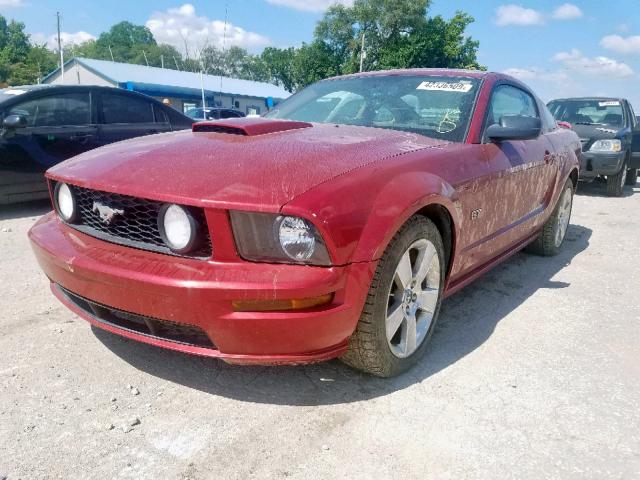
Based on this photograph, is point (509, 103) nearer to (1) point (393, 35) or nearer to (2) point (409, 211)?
(2) point (409, 211)

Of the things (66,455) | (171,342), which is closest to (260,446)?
(171,342)

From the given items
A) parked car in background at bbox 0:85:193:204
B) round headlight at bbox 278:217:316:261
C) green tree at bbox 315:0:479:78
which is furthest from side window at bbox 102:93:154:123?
green tree at bbox 315:0:479:78

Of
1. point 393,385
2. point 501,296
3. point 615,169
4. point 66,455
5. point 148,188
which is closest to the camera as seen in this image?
point 66,455

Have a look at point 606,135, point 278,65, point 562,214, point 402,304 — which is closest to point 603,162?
point 606,135

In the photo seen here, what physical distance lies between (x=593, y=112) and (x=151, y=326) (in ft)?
30.2

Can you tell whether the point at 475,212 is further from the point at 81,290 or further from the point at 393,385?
the point at 81,290

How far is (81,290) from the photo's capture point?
206 centimetres

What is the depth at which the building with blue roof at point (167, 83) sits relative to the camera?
33625 millimetres

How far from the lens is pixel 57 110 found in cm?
552

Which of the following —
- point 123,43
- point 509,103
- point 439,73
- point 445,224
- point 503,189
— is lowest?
point 445,224

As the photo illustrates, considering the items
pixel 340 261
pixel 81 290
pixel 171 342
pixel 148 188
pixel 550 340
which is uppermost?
pixel 148 188

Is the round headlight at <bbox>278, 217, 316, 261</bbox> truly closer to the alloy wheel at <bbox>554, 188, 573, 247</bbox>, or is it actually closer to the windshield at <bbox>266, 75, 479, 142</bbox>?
the windshield at <bbox>266, 75, 479, 142</bbox>

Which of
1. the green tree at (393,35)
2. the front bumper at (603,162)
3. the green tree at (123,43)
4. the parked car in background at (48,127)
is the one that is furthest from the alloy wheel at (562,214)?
the green tree at (123,43)

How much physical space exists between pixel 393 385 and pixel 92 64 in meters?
39.8
